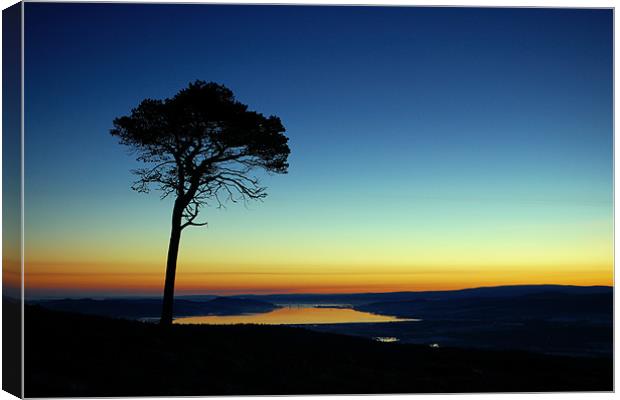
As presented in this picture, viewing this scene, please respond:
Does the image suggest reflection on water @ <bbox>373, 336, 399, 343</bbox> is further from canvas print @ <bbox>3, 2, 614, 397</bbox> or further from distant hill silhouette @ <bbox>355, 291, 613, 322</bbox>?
distant hill silhouette @ <bbox>355, 291, 613, 322</bbox>

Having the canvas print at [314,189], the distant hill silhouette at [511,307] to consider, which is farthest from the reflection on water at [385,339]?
the distant hill silhouette at [511,307]

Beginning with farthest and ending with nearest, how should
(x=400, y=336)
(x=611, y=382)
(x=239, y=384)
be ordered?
(x=400, y=336), (x=611, y=382), (x=239, y=384)

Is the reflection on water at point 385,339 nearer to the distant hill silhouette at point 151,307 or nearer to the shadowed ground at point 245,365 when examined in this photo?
the shadowed ground at point 245,365

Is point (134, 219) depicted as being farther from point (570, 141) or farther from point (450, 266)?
point (570, 141)

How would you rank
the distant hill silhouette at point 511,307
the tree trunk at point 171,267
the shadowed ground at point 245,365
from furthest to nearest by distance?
1. the distant hill silhouette at point 511,307
2. the tree trunk at point 171,267
3. the shadowed ground at point 245,365

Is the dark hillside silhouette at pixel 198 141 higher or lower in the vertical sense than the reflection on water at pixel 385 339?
higher

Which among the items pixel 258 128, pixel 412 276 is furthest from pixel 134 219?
pixel 412 276
